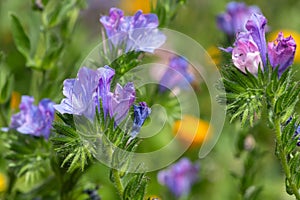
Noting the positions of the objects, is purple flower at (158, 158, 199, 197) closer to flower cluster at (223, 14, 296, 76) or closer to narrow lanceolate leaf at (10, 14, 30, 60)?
narrow lanceolate leaf at (10, 14, 30, 60)

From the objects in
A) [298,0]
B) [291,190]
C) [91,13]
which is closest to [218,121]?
[291,190]

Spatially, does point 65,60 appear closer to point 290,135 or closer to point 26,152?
point 26,152

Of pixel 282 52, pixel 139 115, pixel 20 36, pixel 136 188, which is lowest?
pixel 136 188

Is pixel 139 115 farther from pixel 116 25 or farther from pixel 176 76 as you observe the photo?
pixel 176 76

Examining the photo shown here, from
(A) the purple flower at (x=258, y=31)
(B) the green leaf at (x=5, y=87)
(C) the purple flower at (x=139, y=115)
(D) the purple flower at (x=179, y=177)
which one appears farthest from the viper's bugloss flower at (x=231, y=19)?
(C) the purple flower at (x=139, y=115)

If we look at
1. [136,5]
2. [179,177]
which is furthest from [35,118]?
[136,5]

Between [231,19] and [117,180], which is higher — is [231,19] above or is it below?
above
